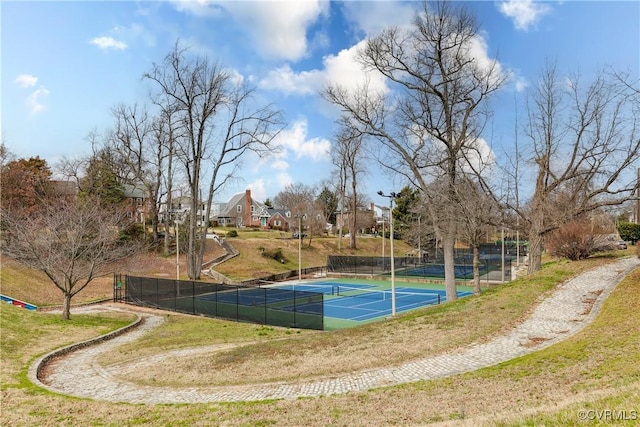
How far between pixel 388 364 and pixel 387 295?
24167mm

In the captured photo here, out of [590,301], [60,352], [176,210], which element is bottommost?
[60,352]

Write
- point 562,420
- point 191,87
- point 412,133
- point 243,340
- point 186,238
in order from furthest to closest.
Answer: point 186,238 < point 191,87 < point 412,133 < point 243,340 < point 562,420

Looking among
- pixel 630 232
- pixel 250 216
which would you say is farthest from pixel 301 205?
pixel 630 232

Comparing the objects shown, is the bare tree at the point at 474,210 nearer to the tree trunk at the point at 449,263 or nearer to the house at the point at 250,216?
the tree trunk at the point at 449,263

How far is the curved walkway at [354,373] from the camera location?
998 centimetres

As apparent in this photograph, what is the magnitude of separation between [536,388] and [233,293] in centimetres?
1869

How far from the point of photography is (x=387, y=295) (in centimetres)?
3512

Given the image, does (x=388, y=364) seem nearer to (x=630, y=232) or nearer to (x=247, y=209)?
(x=630, y=232)

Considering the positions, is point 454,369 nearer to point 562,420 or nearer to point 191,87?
point 562,420

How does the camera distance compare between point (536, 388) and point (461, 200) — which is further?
point (461, 200)

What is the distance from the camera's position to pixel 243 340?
17828 mm

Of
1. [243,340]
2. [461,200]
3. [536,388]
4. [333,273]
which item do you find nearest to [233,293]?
[243,340]

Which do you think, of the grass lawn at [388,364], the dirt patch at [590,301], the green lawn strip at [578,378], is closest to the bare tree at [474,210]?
the grass lawn at [388,364]

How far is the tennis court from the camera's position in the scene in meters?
26.7
